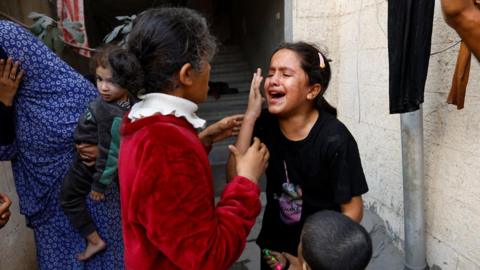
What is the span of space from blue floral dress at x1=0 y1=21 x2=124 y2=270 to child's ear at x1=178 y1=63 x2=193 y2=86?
3.48 feet

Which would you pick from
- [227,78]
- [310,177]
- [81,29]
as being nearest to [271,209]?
[310,177]

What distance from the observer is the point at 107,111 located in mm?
1888

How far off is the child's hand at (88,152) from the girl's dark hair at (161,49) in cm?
81

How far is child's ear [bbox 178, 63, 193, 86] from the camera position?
1.16 meters

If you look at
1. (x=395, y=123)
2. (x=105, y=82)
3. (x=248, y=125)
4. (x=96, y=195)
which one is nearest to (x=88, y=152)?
(x=96, y=195)

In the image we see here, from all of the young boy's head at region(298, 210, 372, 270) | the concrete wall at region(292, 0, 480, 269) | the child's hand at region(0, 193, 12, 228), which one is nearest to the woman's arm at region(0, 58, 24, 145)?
the child's hand at region(0, 193, 12, 228)

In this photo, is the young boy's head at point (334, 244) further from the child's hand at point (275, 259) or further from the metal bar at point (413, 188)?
the metal bar at point (413, 188)

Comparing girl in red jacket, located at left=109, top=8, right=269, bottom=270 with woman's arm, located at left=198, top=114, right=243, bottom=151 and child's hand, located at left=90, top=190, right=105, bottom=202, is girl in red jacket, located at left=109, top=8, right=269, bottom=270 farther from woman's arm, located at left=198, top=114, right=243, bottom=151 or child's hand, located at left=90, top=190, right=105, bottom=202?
child's hand, located at left=90, top=190, right=105, bottom=202

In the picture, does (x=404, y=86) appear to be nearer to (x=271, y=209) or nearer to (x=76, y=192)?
(x=271, y=209)

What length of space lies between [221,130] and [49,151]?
1.04 m

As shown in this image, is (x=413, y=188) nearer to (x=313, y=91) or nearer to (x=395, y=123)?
(x=395, y=123)

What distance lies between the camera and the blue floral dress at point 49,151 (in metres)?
1.92

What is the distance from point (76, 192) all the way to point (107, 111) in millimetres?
484

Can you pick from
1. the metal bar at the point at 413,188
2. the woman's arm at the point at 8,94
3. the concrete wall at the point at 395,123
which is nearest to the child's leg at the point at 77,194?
the woman's arm at the point at 8,94
